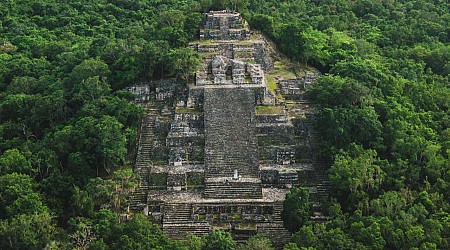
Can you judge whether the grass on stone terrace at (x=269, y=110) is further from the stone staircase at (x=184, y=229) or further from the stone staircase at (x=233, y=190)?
the stone staircase at (x=184, y=229)

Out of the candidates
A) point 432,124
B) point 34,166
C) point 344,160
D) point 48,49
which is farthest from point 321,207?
point 48,49

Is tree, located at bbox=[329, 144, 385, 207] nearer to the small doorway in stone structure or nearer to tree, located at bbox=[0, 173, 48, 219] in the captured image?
the small doorway in stone structure

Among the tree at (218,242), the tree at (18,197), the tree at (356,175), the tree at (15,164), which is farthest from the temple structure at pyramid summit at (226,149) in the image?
the tree at (15,164)

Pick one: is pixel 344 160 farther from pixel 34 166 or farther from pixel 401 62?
pixel 401 62

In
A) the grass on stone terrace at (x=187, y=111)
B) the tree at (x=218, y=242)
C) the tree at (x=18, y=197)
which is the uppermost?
the grass on stone terrace at (x=187, y=111)

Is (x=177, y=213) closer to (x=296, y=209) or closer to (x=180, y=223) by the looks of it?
(x=180, y=223)

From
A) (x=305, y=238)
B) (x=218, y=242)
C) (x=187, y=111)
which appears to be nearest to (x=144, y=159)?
(x=187, y=111)

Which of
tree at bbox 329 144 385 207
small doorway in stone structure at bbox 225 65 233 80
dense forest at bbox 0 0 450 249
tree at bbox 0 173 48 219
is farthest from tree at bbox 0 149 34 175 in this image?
tree at bbox 329 144 385 207
